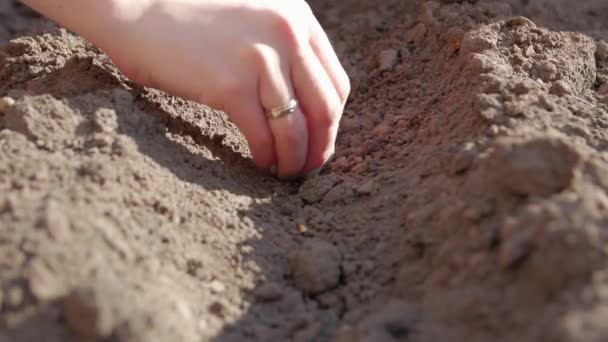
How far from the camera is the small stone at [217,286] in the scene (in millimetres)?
1003

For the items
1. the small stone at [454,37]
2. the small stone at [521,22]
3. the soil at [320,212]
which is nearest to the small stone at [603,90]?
the soil at [320,212]

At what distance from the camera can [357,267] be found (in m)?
1.09

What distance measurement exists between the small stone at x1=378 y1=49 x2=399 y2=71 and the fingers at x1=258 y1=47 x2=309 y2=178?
23.7 inches

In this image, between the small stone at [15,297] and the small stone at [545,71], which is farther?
the small stone at [545,71]

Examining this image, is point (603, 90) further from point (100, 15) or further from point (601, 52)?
point (100, 15)

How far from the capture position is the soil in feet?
2.72

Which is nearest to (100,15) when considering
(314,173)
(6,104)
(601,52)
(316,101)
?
(6,104)

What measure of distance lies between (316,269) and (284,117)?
380 mm

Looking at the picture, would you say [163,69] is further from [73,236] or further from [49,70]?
[73,236]

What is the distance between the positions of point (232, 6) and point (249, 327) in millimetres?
724

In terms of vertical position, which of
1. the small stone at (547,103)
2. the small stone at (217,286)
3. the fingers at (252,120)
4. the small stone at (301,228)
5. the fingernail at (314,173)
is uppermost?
the small stone at (547,103)

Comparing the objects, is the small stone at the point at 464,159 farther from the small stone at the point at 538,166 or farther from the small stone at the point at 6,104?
the small stone at the point at 6,104

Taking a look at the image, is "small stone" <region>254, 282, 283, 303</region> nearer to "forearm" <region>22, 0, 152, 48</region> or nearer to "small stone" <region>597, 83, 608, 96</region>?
"forearm" <region>22, 0, 152, 48</region>

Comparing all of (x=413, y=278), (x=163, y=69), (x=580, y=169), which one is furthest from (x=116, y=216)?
(x=580, y=169)
